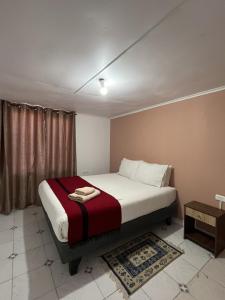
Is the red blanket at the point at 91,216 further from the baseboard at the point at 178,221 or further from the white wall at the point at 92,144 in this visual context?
the white wall at the point at 92,144

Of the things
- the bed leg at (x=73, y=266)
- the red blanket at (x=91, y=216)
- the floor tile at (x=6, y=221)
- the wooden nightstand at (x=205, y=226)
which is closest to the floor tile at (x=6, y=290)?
the bed leg at (x=73, y=266)

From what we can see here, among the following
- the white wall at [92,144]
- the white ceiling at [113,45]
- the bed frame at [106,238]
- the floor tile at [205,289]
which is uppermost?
the white ceiling at [113,45]

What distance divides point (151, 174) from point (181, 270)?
4.80ft

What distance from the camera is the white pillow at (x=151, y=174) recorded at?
2760 millimetres

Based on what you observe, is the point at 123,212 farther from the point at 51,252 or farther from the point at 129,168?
the point at 129,168

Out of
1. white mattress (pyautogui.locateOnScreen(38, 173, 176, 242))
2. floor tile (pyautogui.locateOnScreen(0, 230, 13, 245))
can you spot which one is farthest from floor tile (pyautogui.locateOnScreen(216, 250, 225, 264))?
floor tile (pyautogui.locateOnScreen(0, 230, 13, 245))

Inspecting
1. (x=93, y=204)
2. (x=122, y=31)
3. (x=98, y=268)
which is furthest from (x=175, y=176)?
(x=122, y=31)

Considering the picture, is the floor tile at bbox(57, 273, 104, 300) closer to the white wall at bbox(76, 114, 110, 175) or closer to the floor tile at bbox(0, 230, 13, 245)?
the floor tile at bbox(0, 230, 13, 245)

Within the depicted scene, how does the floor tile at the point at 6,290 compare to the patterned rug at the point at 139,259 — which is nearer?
the floor tile at the point at 6,290

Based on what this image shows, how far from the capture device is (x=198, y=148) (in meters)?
2.48

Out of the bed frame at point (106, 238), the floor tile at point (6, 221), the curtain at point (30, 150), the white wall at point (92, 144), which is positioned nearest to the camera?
the bed frame at point (106, 238)

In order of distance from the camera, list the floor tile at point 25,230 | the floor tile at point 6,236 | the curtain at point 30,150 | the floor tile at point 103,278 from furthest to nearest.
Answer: the curtain at point 30,150
the floor tile at point 25,230
the floor tile at point 6,236
the floor tile at point 103,278

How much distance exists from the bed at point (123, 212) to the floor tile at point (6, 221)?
84 centimetres

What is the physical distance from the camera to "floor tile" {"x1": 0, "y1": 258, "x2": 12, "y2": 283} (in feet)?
5.34
